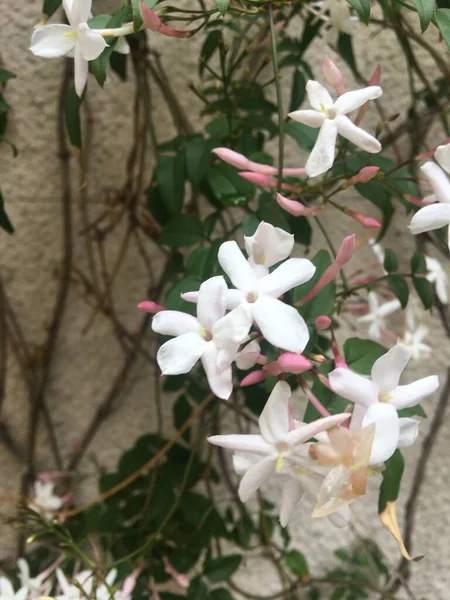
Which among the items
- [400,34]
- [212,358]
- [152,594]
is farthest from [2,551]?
[400,34]

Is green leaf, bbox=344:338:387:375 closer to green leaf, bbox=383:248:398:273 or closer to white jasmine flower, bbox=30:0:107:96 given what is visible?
green leaf, bbox=383:248:398:273

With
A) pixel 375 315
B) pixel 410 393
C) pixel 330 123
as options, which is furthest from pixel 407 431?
pixel 375 315

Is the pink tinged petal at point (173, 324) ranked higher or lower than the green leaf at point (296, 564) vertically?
higher

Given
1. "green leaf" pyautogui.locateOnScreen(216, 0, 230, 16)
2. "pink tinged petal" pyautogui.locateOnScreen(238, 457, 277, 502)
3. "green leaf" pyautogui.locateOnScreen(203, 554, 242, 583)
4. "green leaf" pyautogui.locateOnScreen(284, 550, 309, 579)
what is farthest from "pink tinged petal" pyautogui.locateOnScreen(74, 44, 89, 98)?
"green leaf" pyautogui.locateOnScreen(284, 550, 309, 579)

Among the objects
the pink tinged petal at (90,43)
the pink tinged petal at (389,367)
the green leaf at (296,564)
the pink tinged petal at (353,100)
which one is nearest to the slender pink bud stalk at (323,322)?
the pink tinged petal at (389,367)

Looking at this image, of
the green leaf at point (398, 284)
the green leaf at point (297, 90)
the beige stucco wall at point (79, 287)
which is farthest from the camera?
the beige stucco wall at point (79, 287)

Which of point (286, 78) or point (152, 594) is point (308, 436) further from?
point (286, 78)

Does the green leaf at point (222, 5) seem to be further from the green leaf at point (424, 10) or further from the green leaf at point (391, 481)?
the green leaf at point (391, 481)
